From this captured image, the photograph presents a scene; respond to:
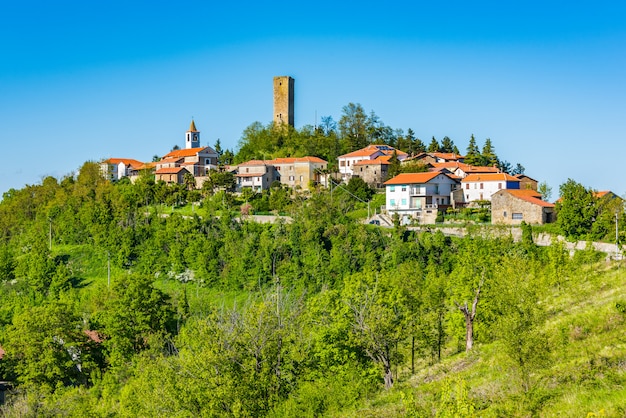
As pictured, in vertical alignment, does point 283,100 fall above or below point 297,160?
above

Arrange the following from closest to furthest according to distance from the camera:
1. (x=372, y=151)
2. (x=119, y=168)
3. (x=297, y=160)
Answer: (x=372, y=151)
(x=297, y=160)
(x=119, y=168)

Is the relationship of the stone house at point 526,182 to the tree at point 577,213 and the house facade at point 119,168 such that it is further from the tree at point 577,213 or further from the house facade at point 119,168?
the house facade at point 119,168

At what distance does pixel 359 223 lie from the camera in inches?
2366

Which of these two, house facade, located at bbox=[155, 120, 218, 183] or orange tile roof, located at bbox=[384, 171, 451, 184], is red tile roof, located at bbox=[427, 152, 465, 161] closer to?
orange tile roof, located at bbox=[384, 171, 451, 184]

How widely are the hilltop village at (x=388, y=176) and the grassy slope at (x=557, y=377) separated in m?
24.9

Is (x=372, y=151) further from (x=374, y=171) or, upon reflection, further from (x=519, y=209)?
(x=519, y=209)

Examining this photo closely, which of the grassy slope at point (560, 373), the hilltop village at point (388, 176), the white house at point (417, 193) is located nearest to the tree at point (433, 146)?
the hilltop village at point (388, 176)

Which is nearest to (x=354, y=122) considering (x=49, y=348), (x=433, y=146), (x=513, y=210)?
(x=433, y=146)

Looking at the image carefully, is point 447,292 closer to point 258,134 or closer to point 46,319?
point 46,319

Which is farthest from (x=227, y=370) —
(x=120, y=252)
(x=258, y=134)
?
(x=258, y=134)

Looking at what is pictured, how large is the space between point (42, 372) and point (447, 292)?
2306 cm

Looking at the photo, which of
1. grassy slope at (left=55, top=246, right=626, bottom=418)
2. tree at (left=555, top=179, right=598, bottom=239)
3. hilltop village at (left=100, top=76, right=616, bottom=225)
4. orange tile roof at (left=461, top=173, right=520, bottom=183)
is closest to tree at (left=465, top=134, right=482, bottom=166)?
hilltop village at (left=100, top=76, right=616, bottom=225)

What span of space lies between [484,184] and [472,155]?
1511 cm

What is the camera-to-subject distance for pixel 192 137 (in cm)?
9638
